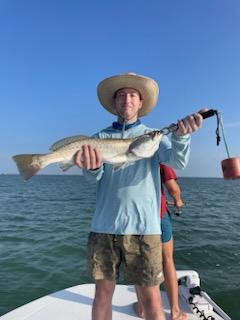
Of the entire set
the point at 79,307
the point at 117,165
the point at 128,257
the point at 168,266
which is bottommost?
the point at 79,307

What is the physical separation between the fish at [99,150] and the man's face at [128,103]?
0.38 metres

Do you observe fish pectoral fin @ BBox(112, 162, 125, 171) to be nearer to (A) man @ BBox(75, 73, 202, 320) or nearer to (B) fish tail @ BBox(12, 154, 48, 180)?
(A) man @ BBox(75, 73, 202, 320)

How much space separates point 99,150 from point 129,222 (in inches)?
29.8

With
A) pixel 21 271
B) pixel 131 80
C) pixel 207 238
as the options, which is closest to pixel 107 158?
pixel 131 80

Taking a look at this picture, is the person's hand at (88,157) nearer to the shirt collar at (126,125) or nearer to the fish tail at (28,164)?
the fish tail at (28,164)

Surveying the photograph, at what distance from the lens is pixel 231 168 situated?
3.54 metres

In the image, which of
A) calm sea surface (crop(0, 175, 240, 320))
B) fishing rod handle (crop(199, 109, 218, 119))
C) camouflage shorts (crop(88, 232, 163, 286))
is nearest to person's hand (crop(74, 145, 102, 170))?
camouflage shorts (crop(88, 232, 163, 286))

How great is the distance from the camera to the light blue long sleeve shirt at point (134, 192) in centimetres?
368

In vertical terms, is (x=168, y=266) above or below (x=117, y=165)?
below

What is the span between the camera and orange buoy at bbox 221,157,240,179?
11.5 feet

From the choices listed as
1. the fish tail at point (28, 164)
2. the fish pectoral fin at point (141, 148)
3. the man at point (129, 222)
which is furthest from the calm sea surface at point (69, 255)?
the fish pectoral fin at point (141, 148)

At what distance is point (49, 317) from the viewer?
4.91 m

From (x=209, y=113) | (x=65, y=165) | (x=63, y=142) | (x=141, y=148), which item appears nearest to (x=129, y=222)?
(x=141, y=148)

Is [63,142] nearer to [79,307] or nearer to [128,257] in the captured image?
[128,257]
